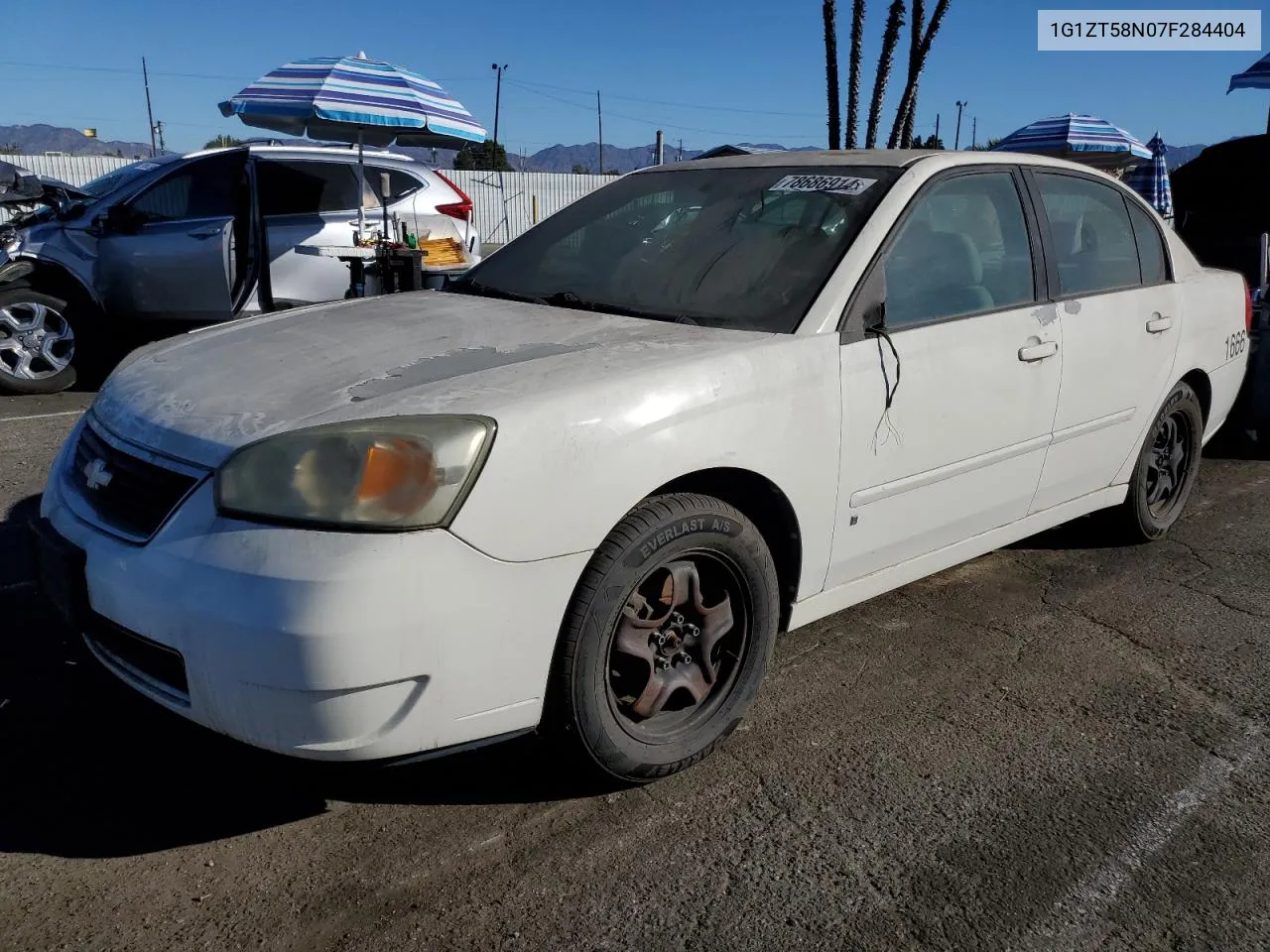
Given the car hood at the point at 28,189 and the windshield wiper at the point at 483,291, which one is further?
the car hood at the point at 28,189

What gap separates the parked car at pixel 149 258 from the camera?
7.47m

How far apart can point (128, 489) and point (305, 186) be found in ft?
21.7

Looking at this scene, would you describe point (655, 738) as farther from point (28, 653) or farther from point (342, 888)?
point (28, 653)

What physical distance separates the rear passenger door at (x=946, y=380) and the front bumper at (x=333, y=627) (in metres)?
1.09

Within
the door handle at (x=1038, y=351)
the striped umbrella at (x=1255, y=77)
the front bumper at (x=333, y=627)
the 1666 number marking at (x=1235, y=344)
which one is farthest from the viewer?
the striped umbrella at (x=1255, y=77)

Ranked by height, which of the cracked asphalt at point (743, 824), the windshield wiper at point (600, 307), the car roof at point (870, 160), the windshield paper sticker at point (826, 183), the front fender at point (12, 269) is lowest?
the cracked asphalt at point (743, 824)

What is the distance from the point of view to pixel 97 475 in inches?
96.9

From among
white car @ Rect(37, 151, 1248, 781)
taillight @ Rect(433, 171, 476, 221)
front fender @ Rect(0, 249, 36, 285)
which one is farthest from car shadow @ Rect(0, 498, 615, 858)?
taillight @ Rect(433, 171, 476, 221)

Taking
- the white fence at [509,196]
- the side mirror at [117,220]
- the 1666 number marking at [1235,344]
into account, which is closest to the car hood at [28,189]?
the side mirror at [117,220]

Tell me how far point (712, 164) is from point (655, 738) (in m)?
2.13

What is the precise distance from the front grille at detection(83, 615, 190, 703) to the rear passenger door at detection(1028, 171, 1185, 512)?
2833mm

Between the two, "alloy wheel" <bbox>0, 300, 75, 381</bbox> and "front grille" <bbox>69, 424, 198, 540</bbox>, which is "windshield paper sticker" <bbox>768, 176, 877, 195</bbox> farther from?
"alloy wheel" <bbox>0, 300, 75, 381</bbox>

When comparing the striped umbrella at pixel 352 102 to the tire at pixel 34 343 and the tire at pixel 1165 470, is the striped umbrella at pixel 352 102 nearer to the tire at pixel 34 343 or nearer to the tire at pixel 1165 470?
the tire at pixel 34 343

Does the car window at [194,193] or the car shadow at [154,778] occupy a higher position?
the car window at [194,193]
